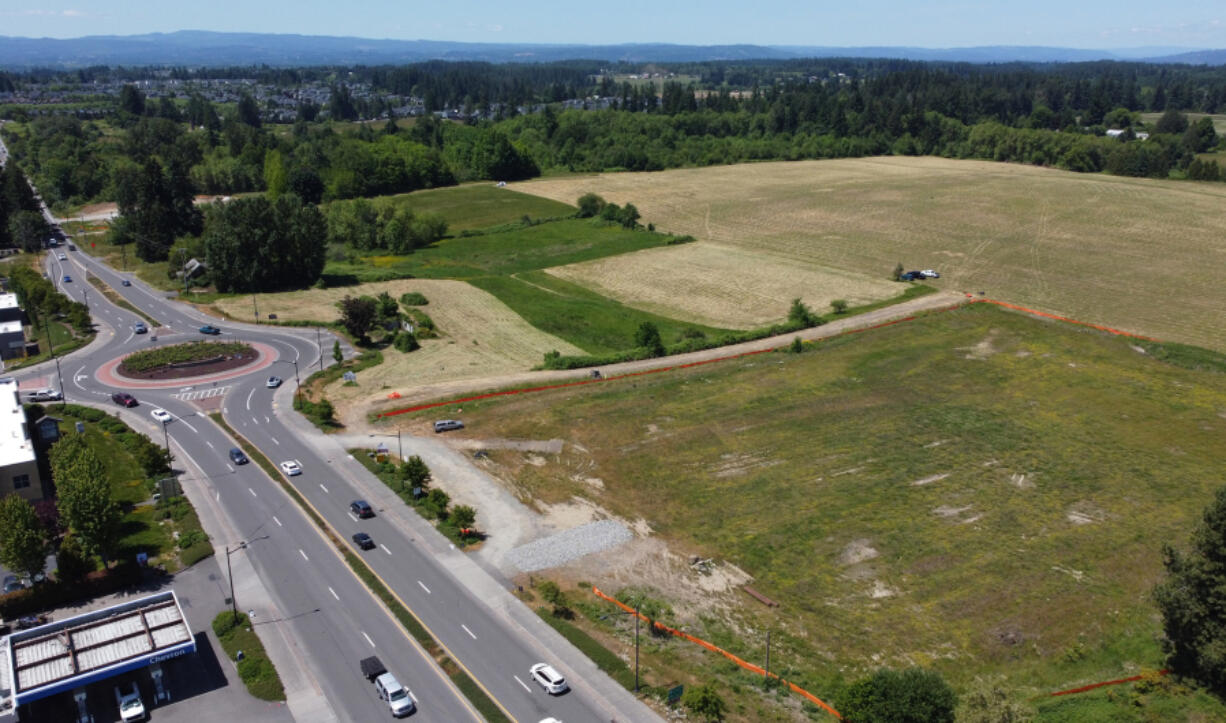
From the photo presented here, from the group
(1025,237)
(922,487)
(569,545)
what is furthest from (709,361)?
(1025,237)

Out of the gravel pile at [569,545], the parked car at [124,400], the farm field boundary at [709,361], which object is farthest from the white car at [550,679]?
the parked car at [124,400]

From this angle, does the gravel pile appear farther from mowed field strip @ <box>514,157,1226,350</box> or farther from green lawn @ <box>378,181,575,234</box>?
green lawn @ <box>378,181,575,234</box>

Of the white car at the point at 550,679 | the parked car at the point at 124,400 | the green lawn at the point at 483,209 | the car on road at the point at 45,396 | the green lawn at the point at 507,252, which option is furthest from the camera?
the green lawn at the point at 483,209

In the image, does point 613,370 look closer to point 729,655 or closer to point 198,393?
point 198,393

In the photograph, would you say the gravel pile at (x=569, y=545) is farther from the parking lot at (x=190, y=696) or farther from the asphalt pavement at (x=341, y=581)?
the parking lot at (x=190, y=696)

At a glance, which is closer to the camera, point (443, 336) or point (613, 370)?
point (613, 370)

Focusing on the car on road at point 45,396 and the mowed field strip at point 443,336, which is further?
the mowed field strip at point 443,336

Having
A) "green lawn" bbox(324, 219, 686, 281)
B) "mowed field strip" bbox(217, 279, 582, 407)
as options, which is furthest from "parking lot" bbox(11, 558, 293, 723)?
"green lawn" bbox(324, 219, 686, 281)
